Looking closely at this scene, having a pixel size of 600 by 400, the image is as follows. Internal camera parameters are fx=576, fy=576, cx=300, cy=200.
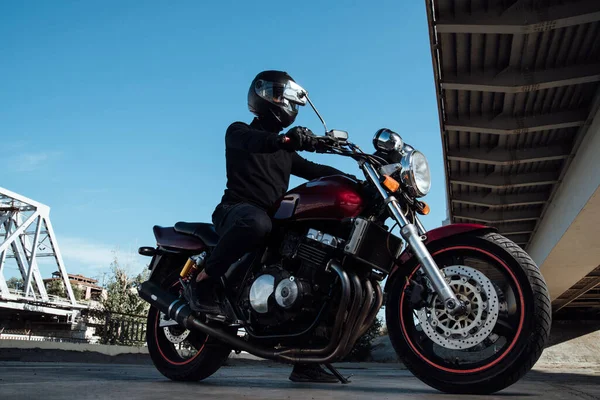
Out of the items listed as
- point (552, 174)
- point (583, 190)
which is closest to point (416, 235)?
point (583, 190)

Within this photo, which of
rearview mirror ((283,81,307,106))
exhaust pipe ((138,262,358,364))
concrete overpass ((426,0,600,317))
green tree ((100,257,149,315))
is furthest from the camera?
green tree ((100,257,149,315))

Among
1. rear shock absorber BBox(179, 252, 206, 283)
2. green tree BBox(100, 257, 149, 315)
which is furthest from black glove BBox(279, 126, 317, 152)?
green tree BBox(100, 257, 149, 315)

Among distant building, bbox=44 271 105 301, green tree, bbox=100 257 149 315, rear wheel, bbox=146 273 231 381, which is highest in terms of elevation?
rear wheel, bbox=146 273 231 381

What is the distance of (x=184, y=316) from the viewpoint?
13.0 feet

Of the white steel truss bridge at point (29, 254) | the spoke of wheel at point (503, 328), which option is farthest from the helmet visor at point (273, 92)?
the white steel truss bridge at point (29, 254)

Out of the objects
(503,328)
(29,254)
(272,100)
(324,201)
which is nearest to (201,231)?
(272,100)

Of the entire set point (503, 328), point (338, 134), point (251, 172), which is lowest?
point (503, 328)

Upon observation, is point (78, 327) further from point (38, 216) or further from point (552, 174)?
point (552, 174)

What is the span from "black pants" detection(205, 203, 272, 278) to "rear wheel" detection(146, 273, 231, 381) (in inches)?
24.6

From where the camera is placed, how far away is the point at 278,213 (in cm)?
372

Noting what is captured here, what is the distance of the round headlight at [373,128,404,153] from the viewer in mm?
3512

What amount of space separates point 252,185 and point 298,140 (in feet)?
2.41

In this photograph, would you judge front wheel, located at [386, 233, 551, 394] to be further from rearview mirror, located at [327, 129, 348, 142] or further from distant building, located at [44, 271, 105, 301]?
distant building, located at [44, 271, 105, 301]

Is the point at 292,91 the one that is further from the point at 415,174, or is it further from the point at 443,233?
the point at 443,233
